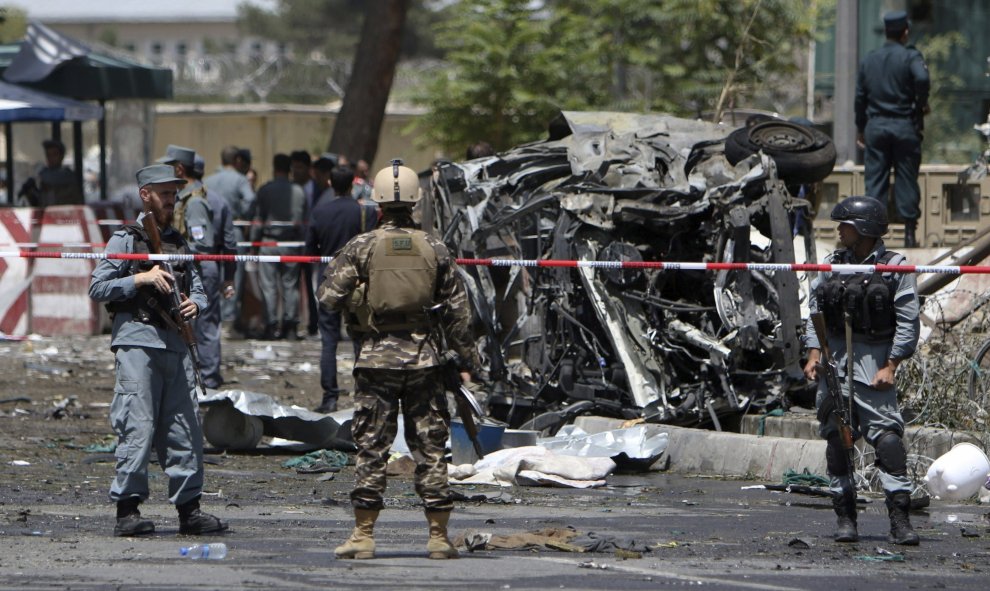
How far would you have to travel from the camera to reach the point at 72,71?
71.3 ft

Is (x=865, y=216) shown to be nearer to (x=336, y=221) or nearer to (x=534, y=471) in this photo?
(x=534, y=471)

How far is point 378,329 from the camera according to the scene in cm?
729

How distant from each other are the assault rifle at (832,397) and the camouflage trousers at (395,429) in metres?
1.98

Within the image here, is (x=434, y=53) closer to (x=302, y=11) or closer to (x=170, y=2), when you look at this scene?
(x=302, y=11)

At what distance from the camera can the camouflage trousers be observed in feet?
23.7

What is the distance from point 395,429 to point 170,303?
1407mm

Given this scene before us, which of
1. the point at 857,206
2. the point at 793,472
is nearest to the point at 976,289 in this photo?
the point at 793,472

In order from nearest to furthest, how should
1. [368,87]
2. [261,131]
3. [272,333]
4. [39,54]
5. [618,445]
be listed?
[618,445]
[272,333]
[39,54]
[368,87]
[261,131]

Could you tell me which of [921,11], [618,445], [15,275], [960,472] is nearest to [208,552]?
[618,445]

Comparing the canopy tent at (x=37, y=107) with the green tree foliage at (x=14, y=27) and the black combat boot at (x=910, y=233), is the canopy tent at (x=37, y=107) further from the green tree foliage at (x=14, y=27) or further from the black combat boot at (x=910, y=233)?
the green tree foliage at (x=14, y=27)

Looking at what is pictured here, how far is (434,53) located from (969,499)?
6093 cm

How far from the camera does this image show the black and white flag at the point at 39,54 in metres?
21.3

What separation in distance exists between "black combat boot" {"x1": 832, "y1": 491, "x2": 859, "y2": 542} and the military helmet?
102 inches

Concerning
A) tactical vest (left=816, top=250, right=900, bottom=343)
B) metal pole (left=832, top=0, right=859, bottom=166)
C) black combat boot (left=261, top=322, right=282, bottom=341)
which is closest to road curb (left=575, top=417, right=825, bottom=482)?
tactical vest (left=816, top=250, right=900, bottom=343)
